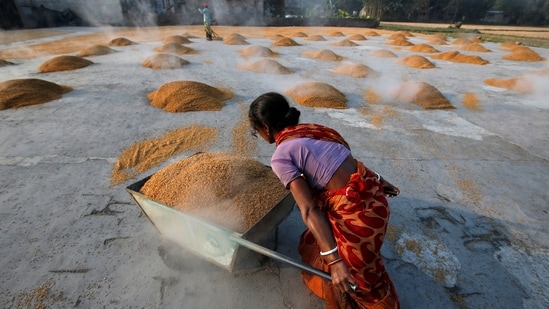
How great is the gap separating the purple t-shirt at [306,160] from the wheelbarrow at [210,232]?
0.37 m

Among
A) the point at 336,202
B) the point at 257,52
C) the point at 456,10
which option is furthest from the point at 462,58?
the point at 456,10

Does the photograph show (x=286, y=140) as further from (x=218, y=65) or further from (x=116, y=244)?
(x=218, y=65)

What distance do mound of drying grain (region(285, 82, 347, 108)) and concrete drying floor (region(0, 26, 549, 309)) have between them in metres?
0.23

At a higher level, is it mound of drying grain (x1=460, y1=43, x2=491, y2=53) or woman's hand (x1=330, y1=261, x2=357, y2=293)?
woman's hand (x1=330, y1=261, x2=357, y2=293)

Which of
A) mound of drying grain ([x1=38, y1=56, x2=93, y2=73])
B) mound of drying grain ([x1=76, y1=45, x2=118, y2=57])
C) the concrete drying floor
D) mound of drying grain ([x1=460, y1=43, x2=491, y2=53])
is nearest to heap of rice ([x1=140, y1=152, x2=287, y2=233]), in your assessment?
the concrete drying floor

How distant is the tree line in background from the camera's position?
35.1 m

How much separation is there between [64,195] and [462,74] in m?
10.1

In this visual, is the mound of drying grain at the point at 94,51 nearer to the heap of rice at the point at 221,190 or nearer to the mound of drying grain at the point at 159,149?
the mound of drying grain at the point at 159,149

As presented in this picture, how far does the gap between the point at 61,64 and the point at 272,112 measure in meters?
8.65

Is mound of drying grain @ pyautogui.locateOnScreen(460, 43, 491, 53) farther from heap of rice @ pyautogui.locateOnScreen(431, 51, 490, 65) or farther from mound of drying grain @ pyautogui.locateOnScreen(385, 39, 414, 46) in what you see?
heap of rice @ pyautogui.locateOnScreen(431, 51, 490, 65)

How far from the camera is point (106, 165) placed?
3357mm

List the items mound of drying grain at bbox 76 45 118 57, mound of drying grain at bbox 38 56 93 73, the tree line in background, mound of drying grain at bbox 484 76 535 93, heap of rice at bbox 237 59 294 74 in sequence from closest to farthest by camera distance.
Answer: mound of drying grain at bbox 484 76 535 93, mound of drying grain at bbox 38 56 93 73, heap of rice at bbox 237 59 294 74, mound of drying grain at bbox 76 45 118 57, the tree line in background

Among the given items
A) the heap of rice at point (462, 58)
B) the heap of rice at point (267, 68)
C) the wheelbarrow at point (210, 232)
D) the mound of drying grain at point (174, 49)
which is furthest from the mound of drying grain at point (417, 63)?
the wheelbarrow at point (210, 232)

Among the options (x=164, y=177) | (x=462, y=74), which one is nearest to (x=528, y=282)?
(x=164, y=177)
